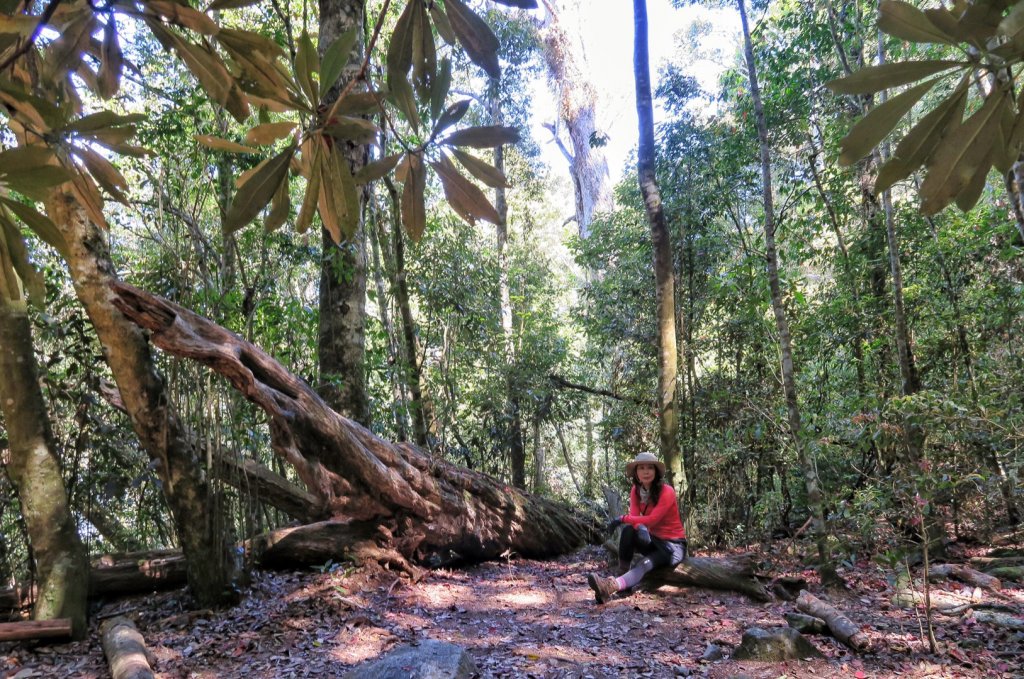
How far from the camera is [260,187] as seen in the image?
1.00m

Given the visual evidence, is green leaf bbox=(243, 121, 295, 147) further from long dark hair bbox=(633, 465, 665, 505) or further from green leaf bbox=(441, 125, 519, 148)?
long dark hair bbox=(633, 465, 665, 505)

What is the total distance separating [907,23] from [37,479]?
4.10 m

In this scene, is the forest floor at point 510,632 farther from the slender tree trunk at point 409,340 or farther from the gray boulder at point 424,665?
the slender tree trunk at point 409,340

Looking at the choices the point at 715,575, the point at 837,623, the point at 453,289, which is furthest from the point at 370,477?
the point at 453,289

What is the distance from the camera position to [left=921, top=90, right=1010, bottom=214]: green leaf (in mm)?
953

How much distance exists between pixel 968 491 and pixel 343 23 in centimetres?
609

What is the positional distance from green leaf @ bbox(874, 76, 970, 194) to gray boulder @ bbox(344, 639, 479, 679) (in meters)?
2.42

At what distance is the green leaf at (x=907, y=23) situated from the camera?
910 millimetres

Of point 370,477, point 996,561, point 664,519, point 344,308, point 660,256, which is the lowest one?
point 996,561

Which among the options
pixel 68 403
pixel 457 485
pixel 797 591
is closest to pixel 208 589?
pixel 68 403

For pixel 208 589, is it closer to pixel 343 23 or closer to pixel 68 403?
pixel 68 403

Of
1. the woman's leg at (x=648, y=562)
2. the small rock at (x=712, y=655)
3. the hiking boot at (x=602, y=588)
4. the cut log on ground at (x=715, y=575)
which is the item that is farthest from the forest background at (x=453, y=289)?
the hiking boot at (x=602, y=588)

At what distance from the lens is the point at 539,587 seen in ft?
15.6

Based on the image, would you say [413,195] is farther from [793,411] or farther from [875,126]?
[793,411]
